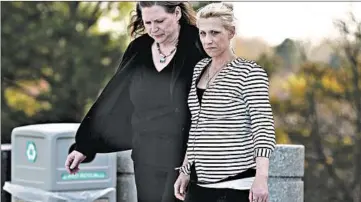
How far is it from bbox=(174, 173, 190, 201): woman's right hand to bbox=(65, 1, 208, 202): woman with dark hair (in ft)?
0.69

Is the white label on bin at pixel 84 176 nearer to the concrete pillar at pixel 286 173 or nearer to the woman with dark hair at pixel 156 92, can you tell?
the concrete pillar at pixel 286 173

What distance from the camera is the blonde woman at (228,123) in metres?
3.62

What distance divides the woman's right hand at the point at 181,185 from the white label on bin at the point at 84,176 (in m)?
1.72

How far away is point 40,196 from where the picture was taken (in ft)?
18.2

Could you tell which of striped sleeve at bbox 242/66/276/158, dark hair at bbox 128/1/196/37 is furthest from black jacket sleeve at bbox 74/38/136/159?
striped sleeve at bbox 242/66/276/158

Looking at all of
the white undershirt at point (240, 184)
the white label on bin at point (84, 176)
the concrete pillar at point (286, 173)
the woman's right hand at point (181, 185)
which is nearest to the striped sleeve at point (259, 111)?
the white undershirt at point (240, 184)

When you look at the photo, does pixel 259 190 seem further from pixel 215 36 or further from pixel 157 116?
pixel 157 116

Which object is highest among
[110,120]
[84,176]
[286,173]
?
[110,120]

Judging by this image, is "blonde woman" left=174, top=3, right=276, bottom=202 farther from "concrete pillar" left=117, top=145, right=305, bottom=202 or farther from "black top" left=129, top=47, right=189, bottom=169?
"concrete pillar" left=117, top=145, right=305, bottom=202

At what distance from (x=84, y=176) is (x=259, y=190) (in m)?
2.25

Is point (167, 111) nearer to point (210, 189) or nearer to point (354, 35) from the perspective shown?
point (210, 189)

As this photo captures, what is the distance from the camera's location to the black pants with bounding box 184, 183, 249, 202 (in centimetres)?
367

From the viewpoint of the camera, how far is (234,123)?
3666mm

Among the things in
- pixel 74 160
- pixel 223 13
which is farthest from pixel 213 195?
pixel 74 160
